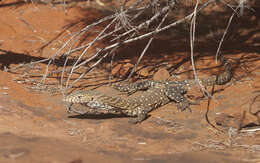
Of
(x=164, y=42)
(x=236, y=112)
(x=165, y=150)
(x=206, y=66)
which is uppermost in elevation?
(x=164, y=42)

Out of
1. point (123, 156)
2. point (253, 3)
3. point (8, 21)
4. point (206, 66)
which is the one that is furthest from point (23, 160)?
point (253, 3)

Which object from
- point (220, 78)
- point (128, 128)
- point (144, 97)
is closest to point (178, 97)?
point (144, 97)

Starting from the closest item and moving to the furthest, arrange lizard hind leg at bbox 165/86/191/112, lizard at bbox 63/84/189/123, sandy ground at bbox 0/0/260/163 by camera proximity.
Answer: sandy ground at bbox 0/0/260/163
lizard at bbox 63/84/189/123
lizard hind leg at bbox 165/86/191/112

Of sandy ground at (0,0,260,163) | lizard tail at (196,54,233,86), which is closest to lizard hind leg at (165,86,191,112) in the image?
sandy ground at (0,0,260,163)

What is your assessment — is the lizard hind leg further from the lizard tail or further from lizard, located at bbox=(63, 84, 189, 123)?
the lizard tail

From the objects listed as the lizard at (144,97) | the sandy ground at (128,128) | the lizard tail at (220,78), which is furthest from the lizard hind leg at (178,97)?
the lizard tail at (220,78)

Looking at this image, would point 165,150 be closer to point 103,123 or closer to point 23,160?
point 103,123
